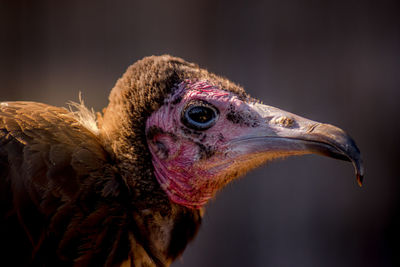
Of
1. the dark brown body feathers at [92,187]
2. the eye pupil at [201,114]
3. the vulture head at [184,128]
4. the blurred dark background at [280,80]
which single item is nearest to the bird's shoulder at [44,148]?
the dark brown body feathers at [92,187]

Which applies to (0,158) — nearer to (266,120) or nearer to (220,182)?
(220,182)

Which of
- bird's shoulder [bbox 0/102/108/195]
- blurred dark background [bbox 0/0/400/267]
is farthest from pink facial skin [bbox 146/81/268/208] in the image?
blurred dark background [bbox 0/0/400/267]

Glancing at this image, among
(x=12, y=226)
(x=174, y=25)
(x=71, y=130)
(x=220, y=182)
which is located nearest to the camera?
(x=12, y=226)

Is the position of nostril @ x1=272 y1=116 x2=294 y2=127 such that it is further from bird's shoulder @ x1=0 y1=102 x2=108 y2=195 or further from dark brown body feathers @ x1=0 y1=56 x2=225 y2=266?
bird's shoulder @ x1=0 y1=102 x2=108 y2=195

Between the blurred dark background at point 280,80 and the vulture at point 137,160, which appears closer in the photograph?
the vulture at point 137,160

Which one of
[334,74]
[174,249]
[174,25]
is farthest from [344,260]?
[174,25]

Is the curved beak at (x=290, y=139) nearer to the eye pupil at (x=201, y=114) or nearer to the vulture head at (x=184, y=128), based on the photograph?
the vulture head at (x=184, y=128)
